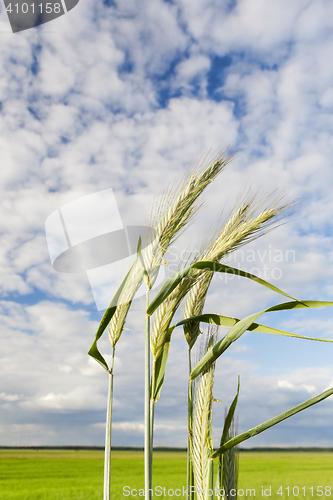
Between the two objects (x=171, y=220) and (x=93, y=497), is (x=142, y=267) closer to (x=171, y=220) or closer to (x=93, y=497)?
(x=171, y=220)

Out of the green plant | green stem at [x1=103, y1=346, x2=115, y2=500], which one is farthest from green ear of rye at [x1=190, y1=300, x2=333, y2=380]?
green stem at [x1=103, y1=346, x2=115, y2=500]

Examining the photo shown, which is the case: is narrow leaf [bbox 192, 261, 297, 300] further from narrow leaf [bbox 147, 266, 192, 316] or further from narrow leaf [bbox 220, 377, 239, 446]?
narrow leaf [bbox 220, 377, 239, 446]

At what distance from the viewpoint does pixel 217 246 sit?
1723 mm

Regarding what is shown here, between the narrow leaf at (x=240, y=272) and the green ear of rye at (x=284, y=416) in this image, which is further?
the narrow leaf at (x=240, y=272)

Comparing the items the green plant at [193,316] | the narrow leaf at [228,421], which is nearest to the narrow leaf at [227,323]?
the green plant at [193,316]

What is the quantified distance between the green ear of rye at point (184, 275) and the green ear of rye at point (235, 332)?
0.30 ft

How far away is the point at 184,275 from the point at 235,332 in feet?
1.08

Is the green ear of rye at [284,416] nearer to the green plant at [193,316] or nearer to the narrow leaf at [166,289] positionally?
the green plant at [193,316]

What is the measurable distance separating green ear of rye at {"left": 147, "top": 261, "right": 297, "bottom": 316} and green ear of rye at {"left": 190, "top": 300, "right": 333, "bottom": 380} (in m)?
0.09

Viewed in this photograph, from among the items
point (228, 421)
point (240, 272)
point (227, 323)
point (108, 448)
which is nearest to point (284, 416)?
point (228, 421)

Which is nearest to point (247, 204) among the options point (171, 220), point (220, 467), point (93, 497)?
point (171, 220)

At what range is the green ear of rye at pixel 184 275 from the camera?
1412 millimetres

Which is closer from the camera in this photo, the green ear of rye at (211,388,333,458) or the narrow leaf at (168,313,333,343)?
the green ear of rye at (211,388,333,458)

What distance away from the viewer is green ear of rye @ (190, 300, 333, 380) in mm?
1449
